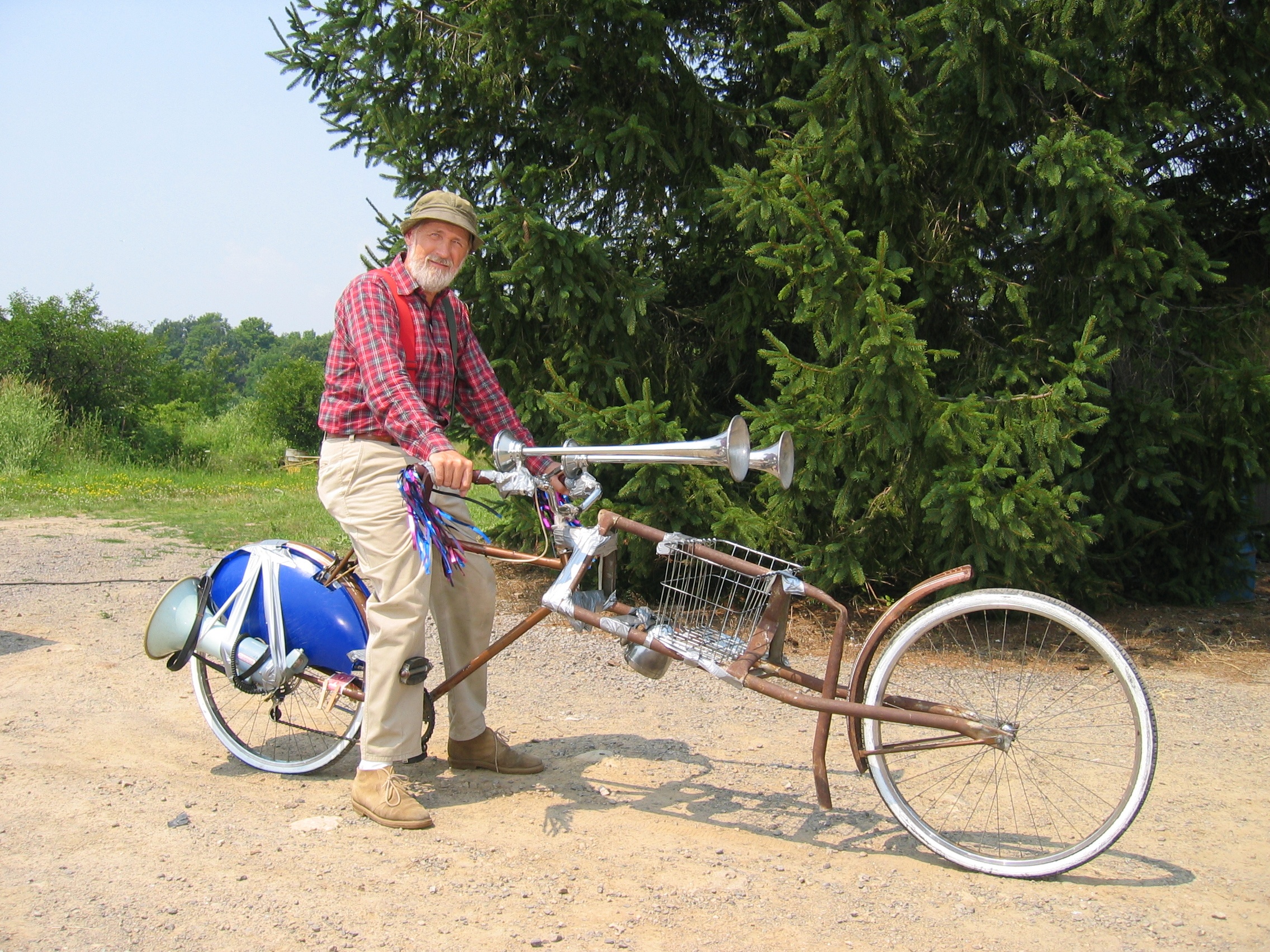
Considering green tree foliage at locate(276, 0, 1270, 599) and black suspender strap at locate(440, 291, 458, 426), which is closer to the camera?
black suspender strap at locate(440, 291, 458, 426)

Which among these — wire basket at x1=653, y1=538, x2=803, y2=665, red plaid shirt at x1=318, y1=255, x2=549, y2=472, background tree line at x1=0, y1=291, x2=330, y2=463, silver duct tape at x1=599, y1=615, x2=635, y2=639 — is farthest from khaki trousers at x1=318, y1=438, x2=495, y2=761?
background tree line at x1=0, y1=291, x2=330, y2=463

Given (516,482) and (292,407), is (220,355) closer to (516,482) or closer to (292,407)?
(292,407)

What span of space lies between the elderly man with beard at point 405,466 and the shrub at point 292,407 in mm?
20422

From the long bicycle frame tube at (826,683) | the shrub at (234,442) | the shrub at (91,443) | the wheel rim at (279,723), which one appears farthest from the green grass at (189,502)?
the long bicycle frame tube at (826,683)

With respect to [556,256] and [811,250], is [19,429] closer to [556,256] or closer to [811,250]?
[556,256]

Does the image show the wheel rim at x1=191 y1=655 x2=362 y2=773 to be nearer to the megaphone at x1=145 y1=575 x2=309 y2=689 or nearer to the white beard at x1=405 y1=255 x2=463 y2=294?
the megaphone at x1=145 y1=575 x2=309 y2=689

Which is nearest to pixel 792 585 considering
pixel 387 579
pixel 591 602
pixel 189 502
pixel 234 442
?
pixel 591 602

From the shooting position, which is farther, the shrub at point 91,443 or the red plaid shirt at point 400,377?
the shrub at point 91,443

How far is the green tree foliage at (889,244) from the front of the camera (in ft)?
17.4

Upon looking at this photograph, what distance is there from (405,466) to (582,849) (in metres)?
1.50

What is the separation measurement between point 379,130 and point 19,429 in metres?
12.7

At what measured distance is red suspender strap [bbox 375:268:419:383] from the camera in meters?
3.79

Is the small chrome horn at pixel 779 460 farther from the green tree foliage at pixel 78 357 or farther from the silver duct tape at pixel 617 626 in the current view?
the green tree foliage at pixel 78 357

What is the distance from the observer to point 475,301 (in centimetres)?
641
